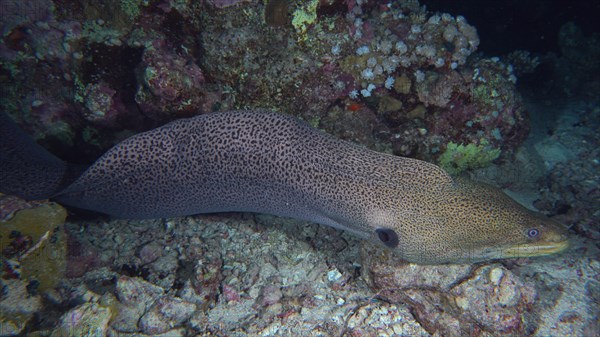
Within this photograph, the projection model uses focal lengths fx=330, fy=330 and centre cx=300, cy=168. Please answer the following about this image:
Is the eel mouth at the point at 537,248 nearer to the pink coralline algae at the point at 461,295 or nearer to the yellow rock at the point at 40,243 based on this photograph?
the pink coralline algae at the point at 461,295

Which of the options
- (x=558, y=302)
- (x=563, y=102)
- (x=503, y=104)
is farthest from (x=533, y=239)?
(x=563, y=102)

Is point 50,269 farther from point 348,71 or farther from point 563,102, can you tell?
point 563,102

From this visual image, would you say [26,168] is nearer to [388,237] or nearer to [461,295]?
[388,237]

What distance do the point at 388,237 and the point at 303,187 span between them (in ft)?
3.47

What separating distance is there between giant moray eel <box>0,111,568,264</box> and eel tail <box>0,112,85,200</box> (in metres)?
0.01

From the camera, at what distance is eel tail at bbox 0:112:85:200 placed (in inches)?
162

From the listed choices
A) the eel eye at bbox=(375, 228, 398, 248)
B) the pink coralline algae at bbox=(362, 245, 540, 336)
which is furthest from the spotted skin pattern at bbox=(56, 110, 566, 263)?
the pink coralline algae at bbox=(362, 245, 540, 336)

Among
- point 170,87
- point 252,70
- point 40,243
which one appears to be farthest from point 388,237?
point 40,243

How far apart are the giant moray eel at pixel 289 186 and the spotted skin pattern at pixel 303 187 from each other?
0.4 inches

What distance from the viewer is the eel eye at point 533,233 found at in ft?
10.6

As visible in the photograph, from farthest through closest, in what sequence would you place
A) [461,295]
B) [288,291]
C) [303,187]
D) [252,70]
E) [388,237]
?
[252,70]
[288,291]
[303,187]
[388,237]
[461,295]

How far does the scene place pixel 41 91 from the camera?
4.48m

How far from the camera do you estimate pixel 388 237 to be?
350 cm

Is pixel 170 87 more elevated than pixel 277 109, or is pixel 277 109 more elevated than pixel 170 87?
pixel 170 87
